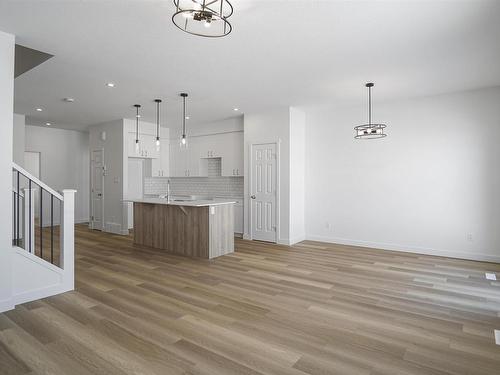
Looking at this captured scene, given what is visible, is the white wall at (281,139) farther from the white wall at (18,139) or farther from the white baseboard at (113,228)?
the white wall at (18,139)

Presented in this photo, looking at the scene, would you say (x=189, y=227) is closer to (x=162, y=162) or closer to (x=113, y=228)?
(x=113, y=228)

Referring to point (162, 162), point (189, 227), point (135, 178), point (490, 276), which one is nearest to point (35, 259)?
point (189, 227)

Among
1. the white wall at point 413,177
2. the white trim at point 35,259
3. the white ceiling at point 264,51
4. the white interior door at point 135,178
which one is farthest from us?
the white interior door at point 135,178

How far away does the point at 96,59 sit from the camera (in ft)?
13.0

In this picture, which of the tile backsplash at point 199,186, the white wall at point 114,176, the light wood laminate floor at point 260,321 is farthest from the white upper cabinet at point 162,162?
the light wood laminate floor at point 260,321

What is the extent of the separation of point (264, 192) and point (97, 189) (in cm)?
472

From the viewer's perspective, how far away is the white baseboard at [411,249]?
521 centimetres

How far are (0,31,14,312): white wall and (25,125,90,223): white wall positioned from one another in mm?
6369

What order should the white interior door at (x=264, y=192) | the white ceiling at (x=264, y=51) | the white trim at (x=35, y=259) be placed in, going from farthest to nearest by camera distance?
the white interior door at (x=264, y=192) < the white trim at (x=35, y=259) < the white ceiling at (x=264, y=51)

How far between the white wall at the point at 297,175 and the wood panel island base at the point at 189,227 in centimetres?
147

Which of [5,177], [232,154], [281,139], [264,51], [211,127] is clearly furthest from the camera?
[211,127]

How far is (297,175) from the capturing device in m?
6.72

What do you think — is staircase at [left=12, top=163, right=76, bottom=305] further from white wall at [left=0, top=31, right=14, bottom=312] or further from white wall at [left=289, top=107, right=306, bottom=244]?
white wall at [left=289, top=107, right=306, bottom=244]

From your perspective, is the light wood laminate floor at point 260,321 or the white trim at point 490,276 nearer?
the light wood laminate floor at point 260,321
